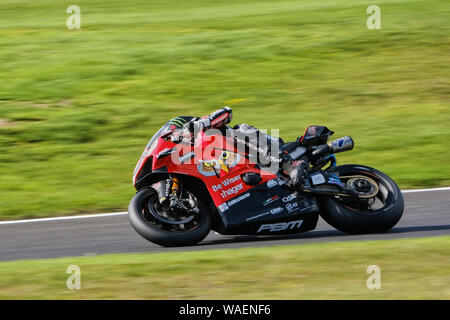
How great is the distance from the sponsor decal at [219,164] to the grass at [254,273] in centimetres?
89

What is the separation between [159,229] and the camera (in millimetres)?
8203

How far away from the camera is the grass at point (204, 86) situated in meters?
13.1

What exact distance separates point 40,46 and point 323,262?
15466 mm

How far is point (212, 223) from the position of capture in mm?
8477

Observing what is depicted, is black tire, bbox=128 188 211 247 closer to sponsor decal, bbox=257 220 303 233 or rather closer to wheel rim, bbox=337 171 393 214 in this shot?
sponsor decal, bbox=257 220 303 233

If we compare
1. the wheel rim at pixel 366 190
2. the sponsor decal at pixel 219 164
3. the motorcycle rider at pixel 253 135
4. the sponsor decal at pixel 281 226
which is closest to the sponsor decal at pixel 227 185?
the sponsor decal at pixel 219 164

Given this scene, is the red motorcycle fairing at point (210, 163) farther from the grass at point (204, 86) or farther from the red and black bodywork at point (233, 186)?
A: the grass at point (204, 86)

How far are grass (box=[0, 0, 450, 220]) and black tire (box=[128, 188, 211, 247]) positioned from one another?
305 cm

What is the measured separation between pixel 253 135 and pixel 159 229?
143cm

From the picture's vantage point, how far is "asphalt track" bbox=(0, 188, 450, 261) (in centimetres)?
868

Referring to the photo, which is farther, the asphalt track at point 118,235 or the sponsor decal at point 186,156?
the asphalt track at point 118,235

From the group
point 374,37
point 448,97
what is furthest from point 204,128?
point 374,37

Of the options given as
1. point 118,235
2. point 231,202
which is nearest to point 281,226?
point 231,202

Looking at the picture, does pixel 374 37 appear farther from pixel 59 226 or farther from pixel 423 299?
pixel 423 299
